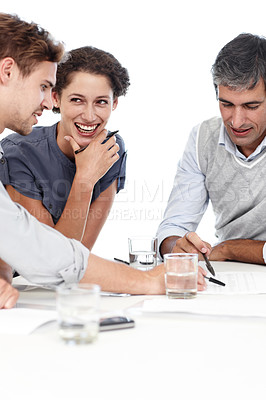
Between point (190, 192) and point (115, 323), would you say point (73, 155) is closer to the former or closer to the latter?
point (190, 192)

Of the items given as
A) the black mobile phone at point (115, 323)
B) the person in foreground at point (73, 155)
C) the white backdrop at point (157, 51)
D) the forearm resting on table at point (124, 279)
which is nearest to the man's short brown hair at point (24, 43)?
the person in foreground at point (73, 155)

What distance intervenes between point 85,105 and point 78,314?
143 cm

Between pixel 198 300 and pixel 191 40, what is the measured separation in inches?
112

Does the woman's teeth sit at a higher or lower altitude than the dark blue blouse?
higher

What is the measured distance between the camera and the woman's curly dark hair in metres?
2.22

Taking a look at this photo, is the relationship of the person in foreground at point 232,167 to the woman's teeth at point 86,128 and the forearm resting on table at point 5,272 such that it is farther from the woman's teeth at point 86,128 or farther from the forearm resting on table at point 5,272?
the forearm resting on table at point 5,272

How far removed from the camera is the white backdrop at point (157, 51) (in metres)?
3.72

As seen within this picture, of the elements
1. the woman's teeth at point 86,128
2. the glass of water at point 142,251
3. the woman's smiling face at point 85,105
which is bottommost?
the glass of water at point 142,251

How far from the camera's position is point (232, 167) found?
7.70ft

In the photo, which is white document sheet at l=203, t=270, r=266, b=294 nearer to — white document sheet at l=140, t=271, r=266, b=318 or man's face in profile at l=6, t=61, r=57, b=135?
white document sheet at l=140, t=271, r=266, b=318

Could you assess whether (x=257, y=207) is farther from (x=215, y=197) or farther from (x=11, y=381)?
→ (x=11, y=381)

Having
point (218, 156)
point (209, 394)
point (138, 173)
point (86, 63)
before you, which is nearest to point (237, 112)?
point (218, 156)

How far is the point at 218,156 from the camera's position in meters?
2.37

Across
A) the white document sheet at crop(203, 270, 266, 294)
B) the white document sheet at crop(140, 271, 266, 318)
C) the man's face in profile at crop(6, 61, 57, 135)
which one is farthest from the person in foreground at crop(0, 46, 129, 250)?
the white document sheet at crop(140, 271, 266, 318)
